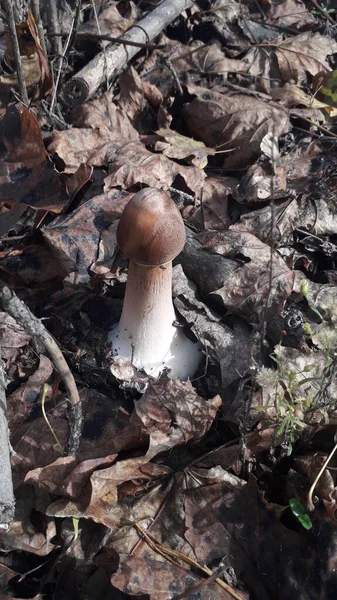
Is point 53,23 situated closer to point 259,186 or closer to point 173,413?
point 259,186

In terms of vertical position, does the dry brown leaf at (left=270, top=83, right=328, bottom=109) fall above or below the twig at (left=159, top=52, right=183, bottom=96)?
below

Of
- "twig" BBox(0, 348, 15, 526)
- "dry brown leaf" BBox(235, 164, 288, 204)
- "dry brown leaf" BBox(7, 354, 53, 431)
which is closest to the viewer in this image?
"twig" BBox(0, 348, 15, 526)

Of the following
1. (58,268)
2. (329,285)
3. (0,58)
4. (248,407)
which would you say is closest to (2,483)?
(248,407)

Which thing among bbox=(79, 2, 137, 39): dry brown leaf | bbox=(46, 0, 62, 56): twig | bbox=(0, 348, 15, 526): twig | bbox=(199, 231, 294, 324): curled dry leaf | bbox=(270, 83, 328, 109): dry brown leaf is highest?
bbox=(46, 0, 62, 56): twig

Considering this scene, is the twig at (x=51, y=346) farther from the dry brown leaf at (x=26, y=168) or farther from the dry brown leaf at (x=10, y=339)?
the dry brown leaf at (x=26, y=168)

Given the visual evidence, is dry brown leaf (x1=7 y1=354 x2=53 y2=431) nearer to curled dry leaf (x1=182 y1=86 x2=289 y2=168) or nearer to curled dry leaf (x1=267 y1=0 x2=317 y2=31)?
curled dry leaf (x1=182 y1=86 x2=289 y2=168)

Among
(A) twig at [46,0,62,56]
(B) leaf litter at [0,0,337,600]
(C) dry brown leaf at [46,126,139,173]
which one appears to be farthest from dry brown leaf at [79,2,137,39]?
(C) dry brown leaf at [46,126,139,173]

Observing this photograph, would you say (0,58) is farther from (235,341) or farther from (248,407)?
(248,407)
